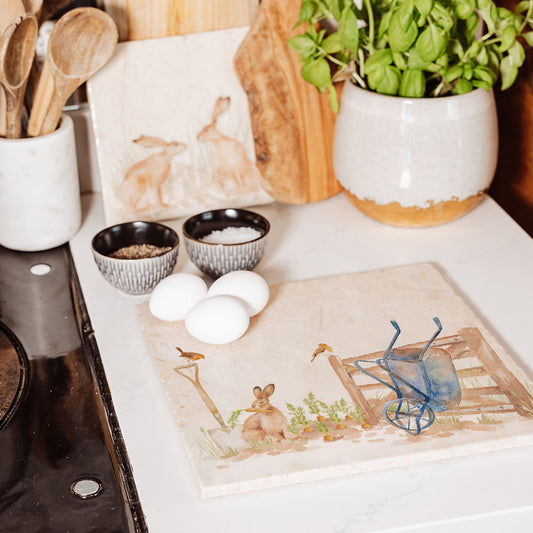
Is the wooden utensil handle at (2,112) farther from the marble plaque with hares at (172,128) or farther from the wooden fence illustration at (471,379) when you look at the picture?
the wooden fence illustration at (471,379)

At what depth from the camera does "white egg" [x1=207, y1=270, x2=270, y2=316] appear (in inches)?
34.8

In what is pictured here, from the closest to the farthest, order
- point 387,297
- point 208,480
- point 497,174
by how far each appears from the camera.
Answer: point 208,480
point 387,297
point 497,174

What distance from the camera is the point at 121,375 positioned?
832mm

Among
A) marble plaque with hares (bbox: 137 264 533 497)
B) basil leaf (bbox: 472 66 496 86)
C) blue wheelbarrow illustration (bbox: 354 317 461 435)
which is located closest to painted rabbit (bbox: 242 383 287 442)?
marble plaque with hares (bbox: 137 264 533 497)

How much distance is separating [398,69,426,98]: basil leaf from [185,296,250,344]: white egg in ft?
1.23

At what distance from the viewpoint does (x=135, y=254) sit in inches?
38.4

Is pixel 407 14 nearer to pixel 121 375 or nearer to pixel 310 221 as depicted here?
pixel 310 221

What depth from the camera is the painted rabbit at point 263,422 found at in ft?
2.39

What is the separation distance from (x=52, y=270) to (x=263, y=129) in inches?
14.0

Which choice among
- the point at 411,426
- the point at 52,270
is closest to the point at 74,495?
the point at 411,426

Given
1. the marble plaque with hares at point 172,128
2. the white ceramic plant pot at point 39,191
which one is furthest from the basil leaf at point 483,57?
the white ceramic plant pot at point 39,191

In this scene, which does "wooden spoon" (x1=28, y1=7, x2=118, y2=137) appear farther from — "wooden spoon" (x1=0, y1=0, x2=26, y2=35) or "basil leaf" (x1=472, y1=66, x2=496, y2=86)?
"basil leaf" (x1=472, y1=66, x2=496, y2=86)

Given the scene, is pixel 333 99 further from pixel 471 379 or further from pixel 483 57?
pixel 471 379

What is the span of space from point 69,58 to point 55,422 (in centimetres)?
48
